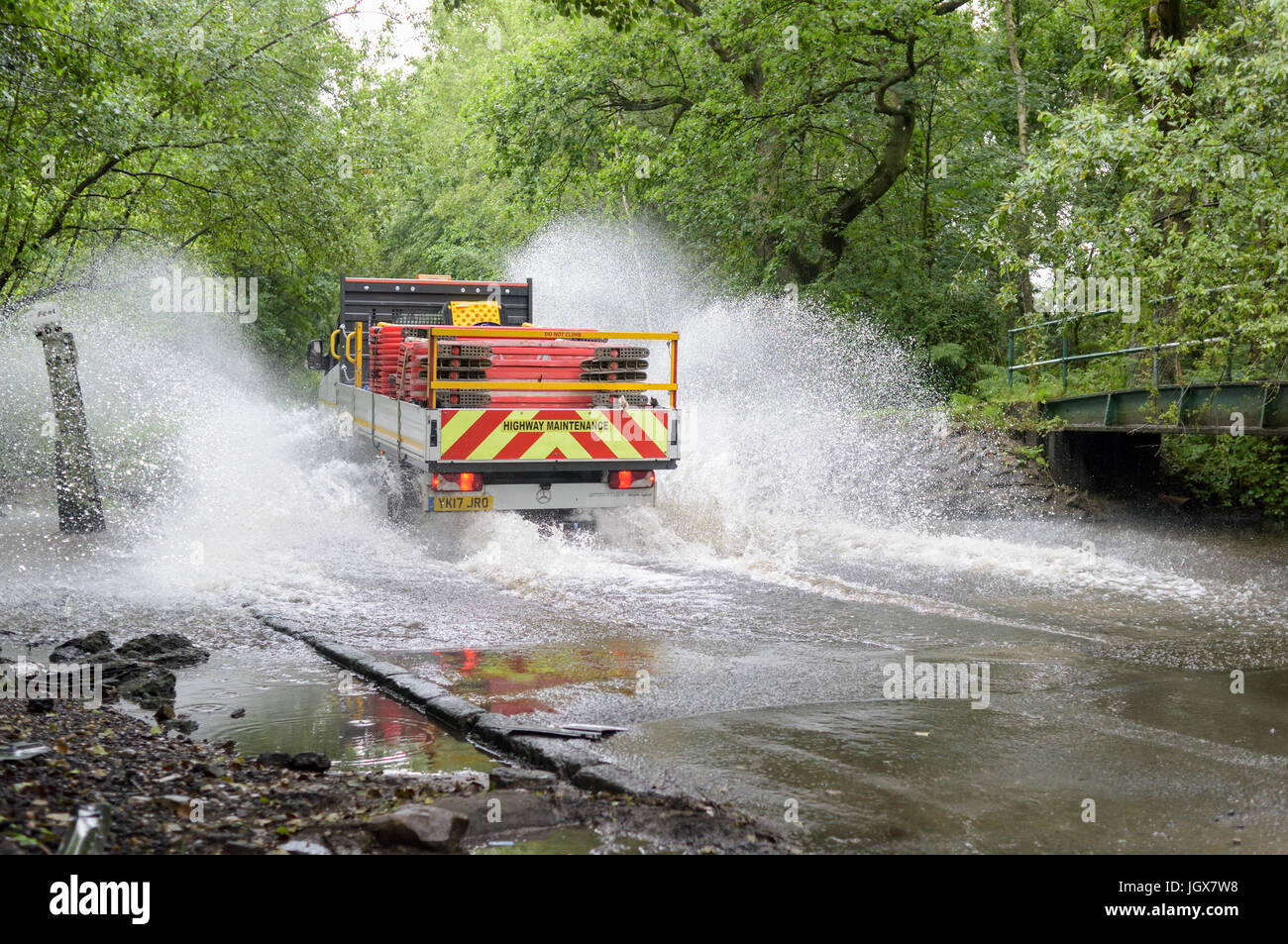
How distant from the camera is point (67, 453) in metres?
15.2

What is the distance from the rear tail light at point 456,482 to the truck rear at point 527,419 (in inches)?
0.4

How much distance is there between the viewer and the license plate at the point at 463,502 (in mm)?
12367

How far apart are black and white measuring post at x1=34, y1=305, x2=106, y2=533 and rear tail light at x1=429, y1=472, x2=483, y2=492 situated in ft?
18.3

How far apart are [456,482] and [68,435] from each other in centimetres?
625

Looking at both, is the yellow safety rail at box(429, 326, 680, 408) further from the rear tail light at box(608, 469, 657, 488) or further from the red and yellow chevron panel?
the rear tail light at box(608, 469, 657, 488)

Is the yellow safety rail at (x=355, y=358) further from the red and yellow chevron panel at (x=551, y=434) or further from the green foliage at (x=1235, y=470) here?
the green foliage at (x=1235, y=470)

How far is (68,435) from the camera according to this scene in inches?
600

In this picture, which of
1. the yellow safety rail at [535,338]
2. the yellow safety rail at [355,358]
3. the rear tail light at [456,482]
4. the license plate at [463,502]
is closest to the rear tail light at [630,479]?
the yellow safety rail at [535,338]

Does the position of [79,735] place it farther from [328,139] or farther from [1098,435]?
[1098,435]

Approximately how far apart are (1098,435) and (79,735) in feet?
55.0

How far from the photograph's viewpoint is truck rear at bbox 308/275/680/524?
1231 cm

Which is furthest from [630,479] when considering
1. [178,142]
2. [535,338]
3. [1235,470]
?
[1235,470]
